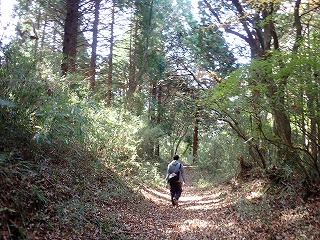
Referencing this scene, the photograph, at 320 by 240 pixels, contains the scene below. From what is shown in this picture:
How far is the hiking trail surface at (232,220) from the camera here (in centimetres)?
672

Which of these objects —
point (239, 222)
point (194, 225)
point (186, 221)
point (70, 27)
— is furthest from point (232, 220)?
point (70, 27)

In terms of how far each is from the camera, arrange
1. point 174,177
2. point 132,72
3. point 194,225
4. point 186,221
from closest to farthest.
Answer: point 194,225, point 186,221, point 174,177, point 132,72

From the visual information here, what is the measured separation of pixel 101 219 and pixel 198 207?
5808mm

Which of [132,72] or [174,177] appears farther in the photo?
[132,72]

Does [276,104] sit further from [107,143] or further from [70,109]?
[107,143]

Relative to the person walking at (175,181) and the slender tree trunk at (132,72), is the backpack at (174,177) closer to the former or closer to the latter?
the person walking at (175,181)

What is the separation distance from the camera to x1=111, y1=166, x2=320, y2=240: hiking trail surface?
6.72 meters

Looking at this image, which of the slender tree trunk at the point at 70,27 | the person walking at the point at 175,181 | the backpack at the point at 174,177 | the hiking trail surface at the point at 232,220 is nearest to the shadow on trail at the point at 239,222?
the hiking trail surface at the point at 232,220

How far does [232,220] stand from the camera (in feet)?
27.8

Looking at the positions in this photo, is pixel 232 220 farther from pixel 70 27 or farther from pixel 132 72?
pixel 132 72

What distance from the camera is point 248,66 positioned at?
7742 millimetres

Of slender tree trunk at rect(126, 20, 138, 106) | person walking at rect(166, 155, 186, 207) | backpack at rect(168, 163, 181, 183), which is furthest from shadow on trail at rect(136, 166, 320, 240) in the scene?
slender tree trunk at rect(126, 20, 138, 106)

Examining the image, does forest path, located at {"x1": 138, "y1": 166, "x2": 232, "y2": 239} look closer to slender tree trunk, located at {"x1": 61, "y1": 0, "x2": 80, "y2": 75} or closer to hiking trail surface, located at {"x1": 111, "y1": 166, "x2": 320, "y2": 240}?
hiking trail surface, located at {"x1": 111, "y1": 166, "x2": 320, "y2": 240}

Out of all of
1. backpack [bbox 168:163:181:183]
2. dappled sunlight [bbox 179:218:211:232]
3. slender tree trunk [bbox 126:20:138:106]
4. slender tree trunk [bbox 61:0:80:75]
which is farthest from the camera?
slender tree trunk [bbox 126:20:138:106]
